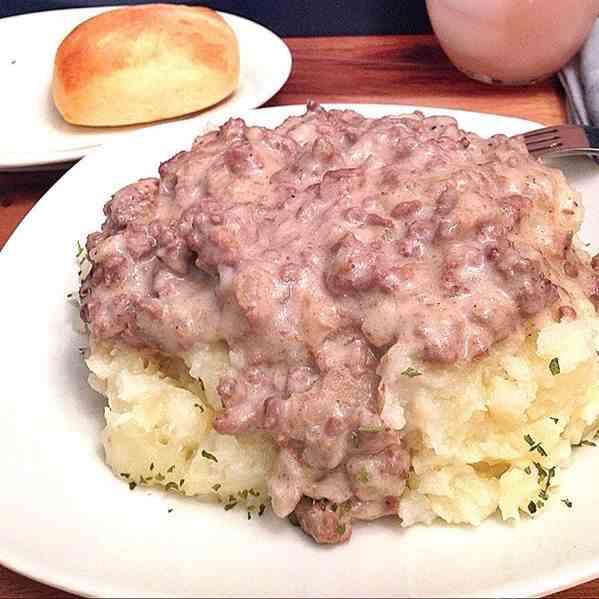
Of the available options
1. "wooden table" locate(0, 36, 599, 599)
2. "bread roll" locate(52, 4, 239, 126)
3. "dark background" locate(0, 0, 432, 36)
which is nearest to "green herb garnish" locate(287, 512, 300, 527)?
"wooden table" locate(0, 36, 599, 599)

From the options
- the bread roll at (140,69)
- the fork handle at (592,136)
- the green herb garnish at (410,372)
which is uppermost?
the green herb garnish at (410,372)

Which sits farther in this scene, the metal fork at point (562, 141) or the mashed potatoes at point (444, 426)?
the metal fork at point (562, 141)

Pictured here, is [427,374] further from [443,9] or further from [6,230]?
[443,9]

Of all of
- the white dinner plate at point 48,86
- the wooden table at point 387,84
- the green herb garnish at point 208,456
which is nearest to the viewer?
the green herb garnish at point 208,456

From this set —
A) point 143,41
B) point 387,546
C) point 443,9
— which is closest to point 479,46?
point 443,9

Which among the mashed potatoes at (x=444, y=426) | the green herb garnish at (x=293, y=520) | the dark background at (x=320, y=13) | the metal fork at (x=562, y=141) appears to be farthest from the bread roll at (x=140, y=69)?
the green herb garnish at (x=293, y=520)

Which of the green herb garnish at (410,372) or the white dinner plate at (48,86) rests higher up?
the green herb garnish at (410,372)

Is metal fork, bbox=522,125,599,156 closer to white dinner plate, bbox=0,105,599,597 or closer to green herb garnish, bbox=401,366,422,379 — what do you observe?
white dinner plate, bbox=0,105,599,597

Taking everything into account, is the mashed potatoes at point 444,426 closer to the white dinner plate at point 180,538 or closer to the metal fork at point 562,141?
the white dinner plate at point 180,538

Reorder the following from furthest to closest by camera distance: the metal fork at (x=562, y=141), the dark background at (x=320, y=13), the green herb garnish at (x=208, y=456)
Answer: the dark background at (x=320, y=13), the metal fork at (x=562, y=141), the green herb garnish at (x=208, y=456)
